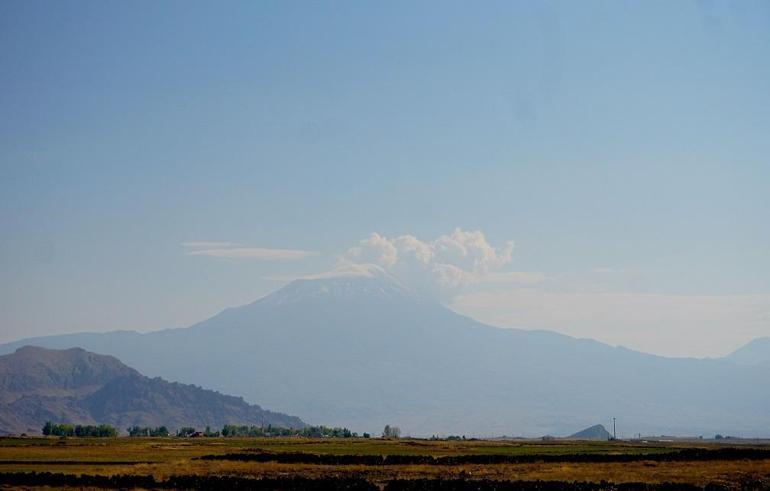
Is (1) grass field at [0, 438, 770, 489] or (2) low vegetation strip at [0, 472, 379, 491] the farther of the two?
(1) grass field at [0, 438, 770, 489]

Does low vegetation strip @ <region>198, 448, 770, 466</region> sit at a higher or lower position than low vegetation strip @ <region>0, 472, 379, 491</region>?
higher

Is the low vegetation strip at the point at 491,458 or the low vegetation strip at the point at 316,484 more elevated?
the low vegetation strip at the point at 491,458

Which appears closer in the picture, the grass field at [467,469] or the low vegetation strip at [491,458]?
the grass field at [467,469]

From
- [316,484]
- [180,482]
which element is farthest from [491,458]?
[180,482]

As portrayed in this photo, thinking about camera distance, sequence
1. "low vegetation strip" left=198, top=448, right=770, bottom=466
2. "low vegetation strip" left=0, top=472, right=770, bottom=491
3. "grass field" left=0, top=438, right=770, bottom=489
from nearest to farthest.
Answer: "low vegetation strip" left=0, top=472, right=770, bottom=491
"grass field" left=0, top=438, right=770, bottom=489
"low vegetation strip" left=198, top=448, right=770, bottom=466

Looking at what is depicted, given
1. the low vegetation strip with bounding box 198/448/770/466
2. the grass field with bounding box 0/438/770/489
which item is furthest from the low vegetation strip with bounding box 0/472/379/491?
the low vegetation strip with bounding box 198/448/770/466

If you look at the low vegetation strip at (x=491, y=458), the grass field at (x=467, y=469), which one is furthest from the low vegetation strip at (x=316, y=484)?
the low vegetation strip at (x=491, y=458)

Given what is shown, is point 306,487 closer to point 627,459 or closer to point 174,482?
point 174,482

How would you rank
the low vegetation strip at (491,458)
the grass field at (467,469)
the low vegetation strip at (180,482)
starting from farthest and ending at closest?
the low vegetation strip at (491,458)
the grass field at (467,469)
the low vegetation strip at (180,482)

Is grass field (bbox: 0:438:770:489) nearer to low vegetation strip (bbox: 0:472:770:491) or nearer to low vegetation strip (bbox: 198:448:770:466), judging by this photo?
low vegetation strip (bbox: 198:448:770:466)

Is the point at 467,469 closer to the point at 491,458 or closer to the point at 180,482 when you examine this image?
the point at 491,458

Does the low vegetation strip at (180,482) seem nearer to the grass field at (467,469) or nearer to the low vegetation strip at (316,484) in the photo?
the low vegetation strip at (316,484)

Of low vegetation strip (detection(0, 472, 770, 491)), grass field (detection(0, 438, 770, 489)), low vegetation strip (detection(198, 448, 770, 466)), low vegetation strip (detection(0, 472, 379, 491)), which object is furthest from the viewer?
low vegetation strip (detection(198, 448, 770, 466))

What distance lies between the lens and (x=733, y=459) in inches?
3474
